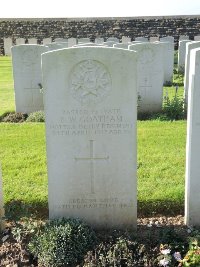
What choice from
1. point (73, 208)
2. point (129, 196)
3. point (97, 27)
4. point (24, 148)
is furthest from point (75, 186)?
point (97, 27)

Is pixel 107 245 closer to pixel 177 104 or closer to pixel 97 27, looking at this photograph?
pixel 177 104

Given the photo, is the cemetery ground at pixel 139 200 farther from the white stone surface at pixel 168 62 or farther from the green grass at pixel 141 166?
the white stone surface at pixel 168 62

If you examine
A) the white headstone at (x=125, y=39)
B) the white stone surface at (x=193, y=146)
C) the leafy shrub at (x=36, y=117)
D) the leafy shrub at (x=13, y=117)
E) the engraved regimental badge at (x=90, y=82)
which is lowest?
the leafy shrub at (x=13, y=117)

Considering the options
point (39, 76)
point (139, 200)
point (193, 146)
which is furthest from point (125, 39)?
point (193, 146)

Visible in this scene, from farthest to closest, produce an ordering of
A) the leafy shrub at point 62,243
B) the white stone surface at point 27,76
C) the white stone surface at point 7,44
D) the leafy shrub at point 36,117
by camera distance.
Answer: the white stone surface at point 7,44 → the white stone surface at point 27,76 → the leafy shrub at point 36,117 → the leafy shrub at point 62,243

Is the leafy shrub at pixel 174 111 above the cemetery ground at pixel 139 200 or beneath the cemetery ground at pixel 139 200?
above

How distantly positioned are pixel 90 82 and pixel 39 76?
17.5 feet

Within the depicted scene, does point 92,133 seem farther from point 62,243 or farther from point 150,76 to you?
point 150,76

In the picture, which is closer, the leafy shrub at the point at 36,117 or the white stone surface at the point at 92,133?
the white stone surface at the point at 92,133

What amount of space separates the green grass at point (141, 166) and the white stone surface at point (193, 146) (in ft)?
1.61

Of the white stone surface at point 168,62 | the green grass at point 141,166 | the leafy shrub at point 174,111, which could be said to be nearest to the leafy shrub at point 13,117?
the green grass at point 141,166

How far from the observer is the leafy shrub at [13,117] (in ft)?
28.5

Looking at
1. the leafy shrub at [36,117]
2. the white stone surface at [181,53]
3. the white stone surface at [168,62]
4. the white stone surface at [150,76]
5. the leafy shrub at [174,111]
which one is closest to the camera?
the leafy shrub at [174,111]

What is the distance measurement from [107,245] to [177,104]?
17.1ft
